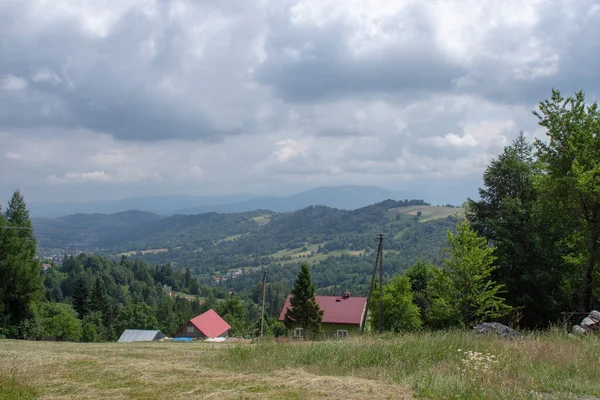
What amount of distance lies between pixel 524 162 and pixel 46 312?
66.1m

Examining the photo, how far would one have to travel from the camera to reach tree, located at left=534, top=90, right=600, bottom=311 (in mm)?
21688

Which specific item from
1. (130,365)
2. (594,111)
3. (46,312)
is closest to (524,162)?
(594,111)

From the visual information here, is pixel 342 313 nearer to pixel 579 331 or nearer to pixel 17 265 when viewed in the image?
pixel 17 265

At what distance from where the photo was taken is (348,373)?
9602 millimetres

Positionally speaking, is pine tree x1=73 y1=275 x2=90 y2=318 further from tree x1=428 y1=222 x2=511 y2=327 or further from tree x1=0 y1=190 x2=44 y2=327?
tree x1=428 y1=222 x2=511 y2=327

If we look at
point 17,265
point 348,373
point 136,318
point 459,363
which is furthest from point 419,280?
point 136,318

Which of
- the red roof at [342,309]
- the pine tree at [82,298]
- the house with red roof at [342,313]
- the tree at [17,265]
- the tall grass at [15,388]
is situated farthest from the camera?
the pine tree at [82,298]

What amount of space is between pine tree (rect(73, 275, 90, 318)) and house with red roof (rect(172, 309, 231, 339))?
24.1 m

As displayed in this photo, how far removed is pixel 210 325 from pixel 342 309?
1945 cm

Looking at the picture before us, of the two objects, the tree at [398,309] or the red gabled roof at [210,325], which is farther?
the red gabled roof at [210,325]

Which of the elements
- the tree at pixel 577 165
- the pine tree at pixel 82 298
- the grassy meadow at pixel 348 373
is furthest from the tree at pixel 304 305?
the pine tree at pixel 82 298

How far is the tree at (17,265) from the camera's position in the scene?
41844 mm

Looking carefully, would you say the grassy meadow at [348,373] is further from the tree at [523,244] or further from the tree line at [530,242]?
the tree at [523,244]

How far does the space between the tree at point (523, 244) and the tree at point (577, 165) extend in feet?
11.7
